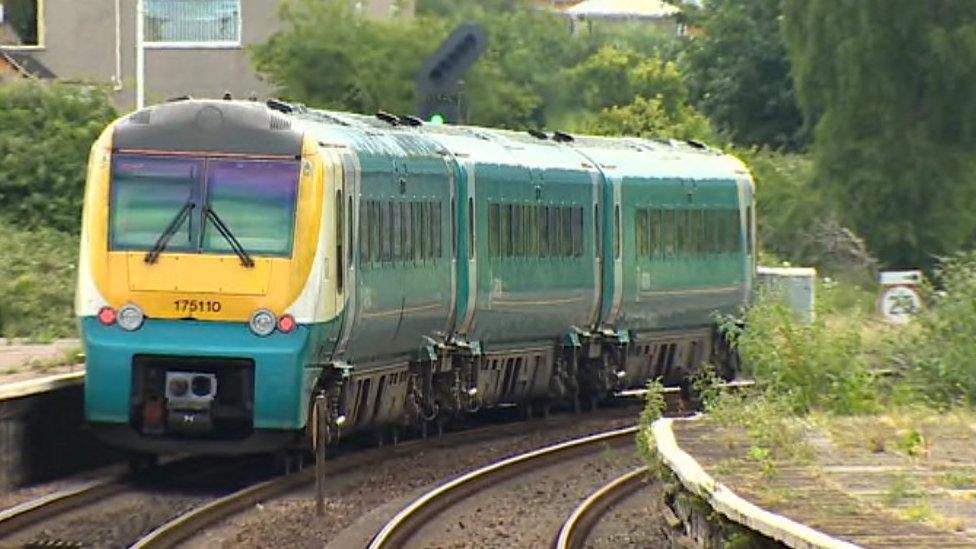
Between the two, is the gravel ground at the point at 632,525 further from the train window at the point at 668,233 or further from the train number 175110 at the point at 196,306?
the train window at the point at 668,233

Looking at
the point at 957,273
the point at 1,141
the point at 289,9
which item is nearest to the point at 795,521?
the point at 957,273

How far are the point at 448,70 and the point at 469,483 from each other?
13108 mm

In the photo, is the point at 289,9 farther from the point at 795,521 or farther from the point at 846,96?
the point at 795,521

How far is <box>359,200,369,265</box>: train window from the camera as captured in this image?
746 inches

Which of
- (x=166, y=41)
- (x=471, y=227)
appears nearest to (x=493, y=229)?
(x=471, y=227)

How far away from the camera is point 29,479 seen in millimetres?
17562

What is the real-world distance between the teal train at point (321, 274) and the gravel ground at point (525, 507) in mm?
1305

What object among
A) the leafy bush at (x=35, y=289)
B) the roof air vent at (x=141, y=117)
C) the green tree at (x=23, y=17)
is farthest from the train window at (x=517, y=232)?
the green tree at (x=23, y=17)

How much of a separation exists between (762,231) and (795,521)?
117ft

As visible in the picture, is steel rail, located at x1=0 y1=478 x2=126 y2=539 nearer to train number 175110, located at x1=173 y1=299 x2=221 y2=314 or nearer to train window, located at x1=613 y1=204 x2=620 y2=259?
train number 175110, located at x1=173 y1=299 x2=221 y2=314

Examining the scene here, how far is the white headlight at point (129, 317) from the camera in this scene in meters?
17.4

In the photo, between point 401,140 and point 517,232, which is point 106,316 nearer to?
point 401,140

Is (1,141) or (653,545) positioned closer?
(653,545)

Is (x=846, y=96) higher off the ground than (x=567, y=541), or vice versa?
(x=846, y=96)
